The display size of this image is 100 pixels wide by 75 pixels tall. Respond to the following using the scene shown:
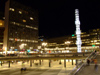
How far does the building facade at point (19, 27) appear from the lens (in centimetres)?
8875

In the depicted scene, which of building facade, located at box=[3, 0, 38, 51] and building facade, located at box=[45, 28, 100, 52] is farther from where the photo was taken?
building facade, located at box=[45, 28, 100, 52]

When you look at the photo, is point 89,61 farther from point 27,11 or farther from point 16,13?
point 27,11

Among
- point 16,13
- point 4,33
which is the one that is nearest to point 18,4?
point 16,13

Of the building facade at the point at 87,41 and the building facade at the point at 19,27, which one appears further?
the building facade at the point at 87,41

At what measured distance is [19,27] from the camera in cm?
9788

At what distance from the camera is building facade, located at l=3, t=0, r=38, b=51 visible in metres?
88.8

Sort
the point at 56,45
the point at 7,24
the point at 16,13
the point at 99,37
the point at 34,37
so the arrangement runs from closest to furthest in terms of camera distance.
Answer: the point at 7,24 < the point at 16,13 < the point at 99,37 < the point at 34,37 < the point at 56,45

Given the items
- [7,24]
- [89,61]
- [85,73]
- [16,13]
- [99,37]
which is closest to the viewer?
[85,73]

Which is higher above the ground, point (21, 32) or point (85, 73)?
point (21, 32)

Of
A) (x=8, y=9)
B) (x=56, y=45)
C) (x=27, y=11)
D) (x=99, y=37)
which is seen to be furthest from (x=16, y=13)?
(x=99, y=37)

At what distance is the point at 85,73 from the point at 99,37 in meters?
93.1

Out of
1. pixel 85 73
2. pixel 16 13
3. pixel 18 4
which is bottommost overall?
pixel 85 73

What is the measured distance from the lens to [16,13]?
96.6 metres

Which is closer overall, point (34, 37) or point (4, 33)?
point (4, 33)
